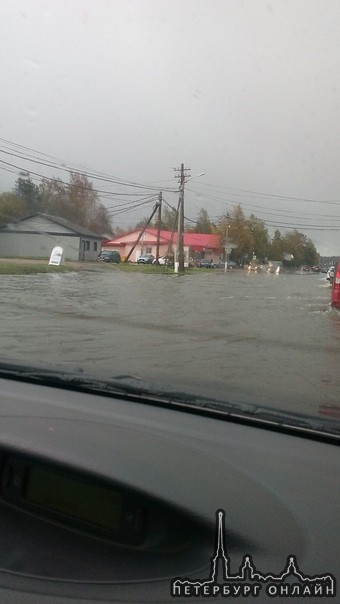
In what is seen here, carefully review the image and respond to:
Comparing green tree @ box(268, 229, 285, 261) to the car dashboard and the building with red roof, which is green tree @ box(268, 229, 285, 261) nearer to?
the building with red roof

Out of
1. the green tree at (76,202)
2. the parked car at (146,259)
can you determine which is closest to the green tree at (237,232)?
the parked car at (146,259)

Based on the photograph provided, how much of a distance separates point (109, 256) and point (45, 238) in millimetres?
1340

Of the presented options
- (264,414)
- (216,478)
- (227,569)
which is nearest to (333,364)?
(264,414)

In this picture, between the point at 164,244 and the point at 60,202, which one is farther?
the point at 164,244

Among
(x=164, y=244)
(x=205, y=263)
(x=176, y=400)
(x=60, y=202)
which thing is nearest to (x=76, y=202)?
(x=60, y=202)

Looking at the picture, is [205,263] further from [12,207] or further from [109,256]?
[12,207]

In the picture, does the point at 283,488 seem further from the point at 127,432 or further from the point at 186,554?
the point at 127,432

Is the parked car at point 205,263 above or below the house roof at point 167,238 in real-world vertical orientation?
below

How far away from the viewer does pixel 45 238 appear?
1270cm

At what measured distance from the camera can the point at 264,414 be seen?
3902mm

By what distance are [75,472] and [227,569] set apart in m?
0.98

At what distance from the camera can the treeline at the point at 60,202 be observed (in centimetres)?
1074

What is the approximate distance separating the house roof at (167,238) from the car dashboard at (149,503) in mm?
8561

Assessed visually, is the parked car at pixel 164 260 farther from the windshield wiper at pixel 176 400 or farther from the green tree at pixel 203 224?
the windshield wiper at pixel 176 400
